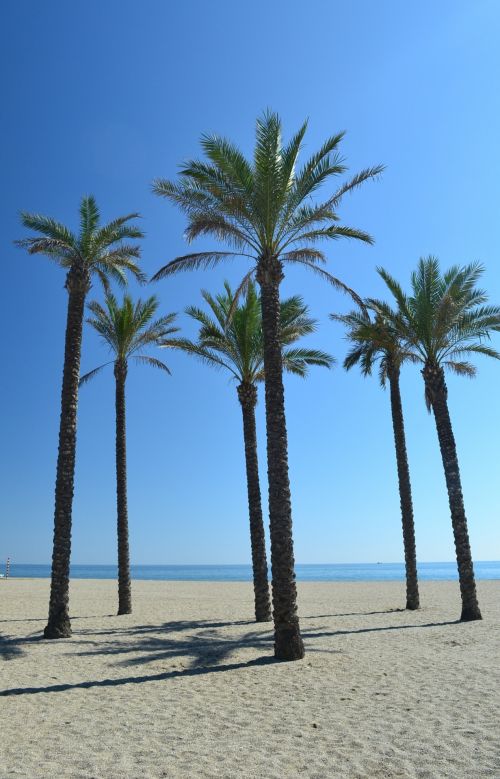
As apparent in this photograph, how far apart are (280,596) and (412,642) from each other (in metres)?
4.05

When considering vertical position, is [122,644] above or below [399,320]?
below

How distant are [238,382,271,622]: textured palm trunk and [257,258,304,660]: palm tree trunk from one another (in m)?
5.92

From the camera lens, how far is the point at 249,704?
8164 mm

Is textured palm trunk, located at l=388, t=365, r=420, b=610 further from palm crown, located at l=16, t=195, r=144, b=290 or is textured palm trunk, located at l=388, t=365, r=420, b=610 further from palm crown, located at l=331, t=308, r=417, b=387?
palm crown, located at l=16, t=195, r=144, b=290

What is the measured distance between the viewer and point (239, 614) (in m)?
19.9

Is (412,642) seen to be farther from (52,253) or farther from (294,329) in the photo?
(52,253)

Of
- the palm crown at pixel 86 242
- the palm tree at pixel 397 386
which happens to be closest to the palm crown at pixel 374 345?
the palm tree at pixel 397 386

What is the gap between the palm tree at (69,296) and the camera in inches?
575

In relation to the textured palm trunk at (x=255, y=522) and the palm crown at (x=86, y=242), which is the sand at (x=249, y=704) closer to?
the textured palm trunk at (x=255, y=522)

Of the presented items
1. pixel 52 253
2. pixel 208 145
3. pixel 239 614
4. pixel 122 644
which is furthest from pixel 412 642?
pixel 52 253

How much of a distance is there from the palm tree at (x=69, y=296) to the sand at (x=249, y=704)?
1553mm

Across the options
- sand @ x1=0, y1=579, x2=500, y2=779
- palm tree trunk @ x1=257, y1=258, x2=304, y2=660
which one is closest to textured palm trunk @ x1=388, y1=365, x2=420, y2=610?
sand @ x1=0, y1=579, x2=500, y2=779

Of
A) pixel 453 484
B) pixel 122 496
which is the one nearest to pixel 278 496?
pixel 453 484

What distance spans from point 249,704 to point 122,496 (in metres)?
13.3
